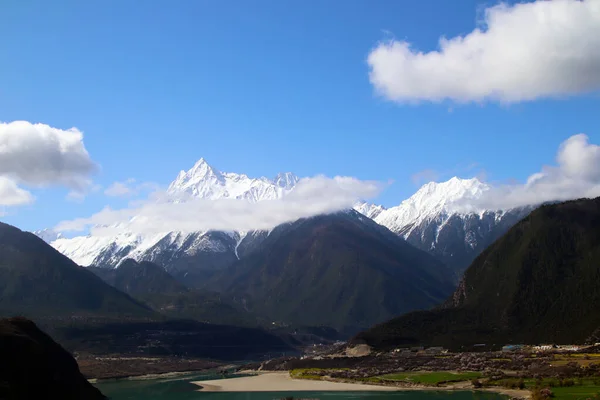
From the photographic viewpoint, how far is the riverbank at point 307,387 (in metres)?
136

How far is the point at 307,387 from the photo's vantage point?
162 m

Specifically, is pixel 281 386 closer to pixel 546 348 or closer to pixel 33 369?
pixel 546 348

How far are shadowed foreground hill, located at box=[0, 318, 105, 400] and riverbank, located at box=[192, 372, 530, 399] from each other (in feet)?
200

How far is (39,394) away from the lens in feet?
308

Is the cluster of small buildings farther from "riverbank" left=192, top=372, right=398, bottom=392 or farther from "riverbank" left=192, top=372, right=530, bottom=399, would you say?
"riverbank" left=192, top=372, right=398, bottom=392

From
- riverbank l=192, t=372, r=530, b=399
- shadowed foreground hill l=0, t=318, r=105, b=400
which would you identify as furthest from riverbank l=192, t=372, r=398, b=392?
shadowed foreground hill l=0, t=318, r=105, b=400

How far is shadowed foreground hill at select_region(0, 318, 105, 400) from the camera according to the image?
91.4m

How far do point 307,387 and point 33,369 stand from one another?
8013 cm

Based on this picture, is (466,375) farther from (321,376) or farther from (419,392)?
(321,376)

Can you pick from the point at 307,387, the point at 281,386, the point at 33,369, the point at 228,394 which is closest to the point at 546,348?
the point at 307,387

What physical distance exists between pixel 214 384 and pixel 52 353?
89.5 m

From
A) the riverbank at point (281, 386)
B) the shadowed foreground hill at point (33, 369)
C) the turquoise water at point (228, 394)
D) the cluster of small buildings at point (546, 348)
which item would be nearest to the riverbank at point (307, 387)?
the riverbank at point (281, 386)

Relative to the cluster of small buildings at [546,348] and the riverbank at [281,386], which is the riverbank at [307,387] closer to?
the riverbank at [281,386]

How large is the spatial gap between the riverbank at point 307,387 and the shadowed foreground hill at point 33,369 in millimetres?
60832
